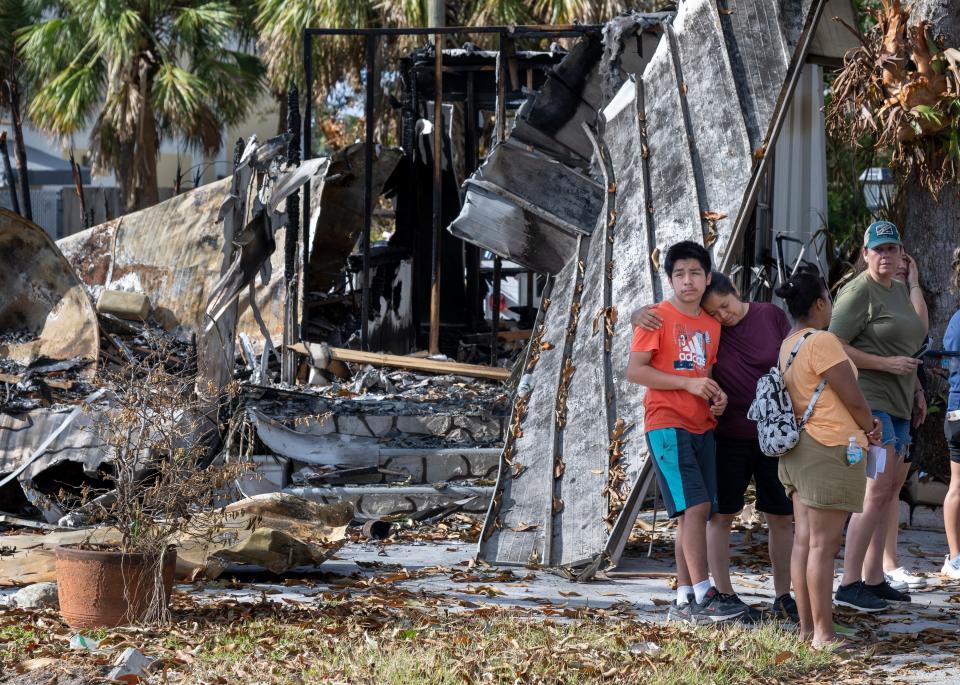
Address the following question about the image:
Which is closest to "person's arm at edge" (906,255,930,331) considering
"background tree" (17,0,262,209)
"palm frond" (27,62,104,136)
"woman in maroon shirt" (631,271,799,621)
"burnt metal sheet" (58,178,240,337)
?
"woman in maroon shirt" (631,271,799,621)

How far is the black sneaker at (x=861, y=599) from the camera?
6.00 metres

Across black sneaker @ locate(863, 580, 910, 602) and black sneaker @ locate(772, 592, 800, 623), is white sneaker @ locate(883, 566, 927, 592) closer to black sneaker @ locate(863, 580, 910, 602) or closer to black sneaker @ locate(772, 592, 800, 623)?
black sneaker @ locate(863, 580, 910, 602)

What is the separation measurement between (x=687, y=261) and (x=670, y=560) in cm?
252

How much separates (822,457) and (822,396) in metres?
0.25

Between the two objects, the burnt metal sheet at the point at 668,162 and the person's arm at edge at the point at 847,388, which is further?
the burnt metal sheet at the point at 668,162

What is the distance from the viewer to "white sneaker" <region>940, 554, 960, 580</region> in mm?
6711

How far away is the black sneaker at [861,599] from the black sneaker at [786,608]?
42cm

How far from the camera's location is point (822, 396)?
Answer: 16.4 ft

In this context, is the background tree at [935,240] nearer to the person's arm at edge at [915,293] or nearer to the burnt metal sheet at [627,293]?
the burnt metal sheet at [627,293]

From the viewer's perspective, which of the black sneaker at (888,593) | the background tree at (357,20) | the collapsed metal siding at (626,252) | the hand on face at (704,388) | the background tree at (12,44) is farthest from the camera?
the background tree at (12,44)

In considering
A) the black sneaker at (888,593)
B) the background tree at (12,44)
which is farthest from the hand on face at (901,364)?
the background tree at (12,44)

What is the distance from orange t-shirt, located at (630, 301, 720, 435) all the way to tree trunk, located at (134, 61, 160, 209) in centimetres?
1770

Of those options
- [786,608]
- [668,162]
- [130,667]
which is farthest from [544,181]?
[130,667]

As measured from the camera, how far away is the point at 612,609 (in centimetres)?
595
